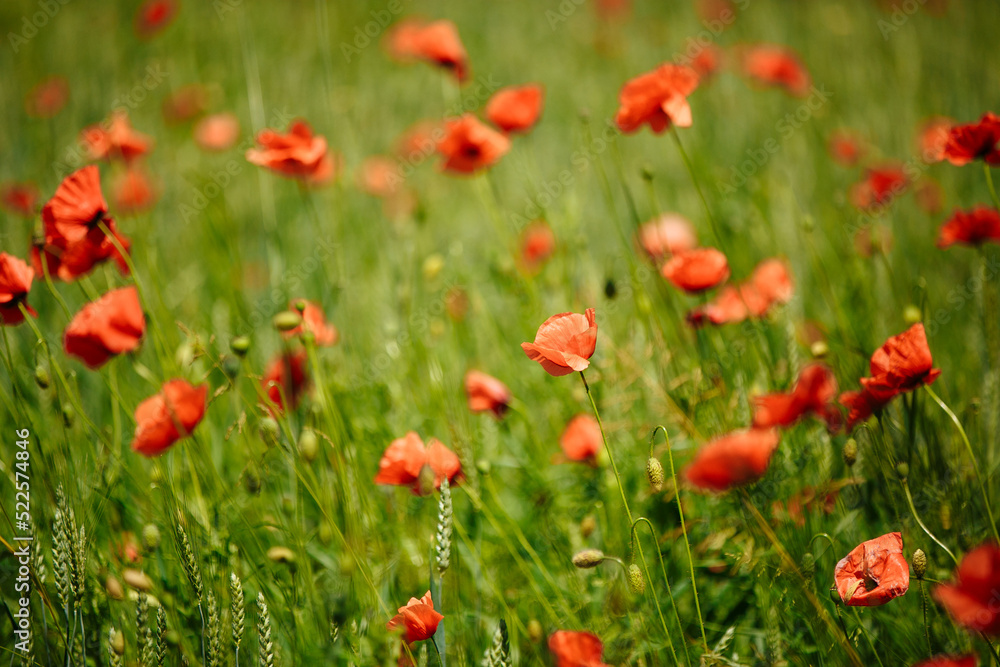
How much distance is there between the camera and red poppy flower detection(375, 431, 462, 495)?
1146 mm

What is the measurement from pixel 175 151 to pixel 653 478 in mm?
3369

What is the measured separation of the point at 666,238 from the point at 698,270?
590mm

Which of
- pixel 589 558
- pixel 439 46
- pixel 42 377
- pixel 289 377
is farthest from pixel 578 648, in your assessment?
pixel 439 46

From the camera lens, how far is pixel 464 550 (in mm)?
1432

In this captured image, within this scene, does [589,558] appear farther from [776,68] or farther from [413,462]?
[776,68]

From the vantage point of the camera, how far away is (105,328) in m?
1.14

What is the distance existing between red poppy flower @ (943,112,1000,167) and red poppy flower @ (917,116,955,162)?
16 mm

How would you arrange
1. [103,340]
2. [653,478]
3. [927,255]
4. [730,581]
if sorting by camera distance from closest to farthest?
[653,478] < [103,340] < [730,581] < [927,255]

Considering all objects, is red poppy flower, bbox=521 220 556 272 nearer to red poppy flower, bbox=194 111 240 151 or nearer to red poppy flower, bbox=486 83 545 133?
red poppy flower, bbox=486 83 545 133

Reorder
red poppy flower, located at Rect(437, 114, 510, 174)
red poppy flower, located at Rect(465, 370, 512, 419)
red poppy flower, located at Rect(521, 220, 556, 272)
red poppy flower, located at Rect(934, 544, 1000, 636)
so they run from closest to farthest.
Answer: red poppy flower, located at Rect(934, 544, 1000, 636)
red poppy flower, located at Rect(465, 370, 512, 419)
red poppy flower, located at Rect(437, 114, 510, 174)
red poppy flower, located at Rect(521, 220, 556, 272)

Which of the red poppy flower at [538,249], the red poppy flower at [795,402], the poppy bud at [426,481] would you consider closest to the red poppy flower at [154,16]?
the red poppy flower at [538,249]

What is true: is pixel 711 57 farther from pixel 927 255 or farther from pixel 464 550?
pixel 464 550

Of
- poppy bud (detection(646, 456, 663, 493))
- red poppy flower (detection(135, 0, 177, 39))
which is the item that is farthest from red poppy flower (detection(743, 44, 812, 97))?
red poppy flower (detection(135, 0, 177, 39))

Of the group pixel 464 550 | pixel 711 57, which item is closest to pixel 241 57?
pixel 711 57
